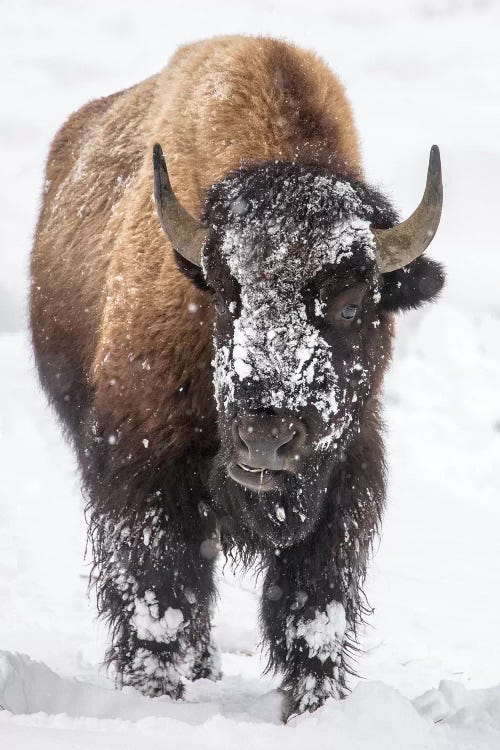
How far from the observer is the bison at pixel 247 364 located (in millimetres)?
3322

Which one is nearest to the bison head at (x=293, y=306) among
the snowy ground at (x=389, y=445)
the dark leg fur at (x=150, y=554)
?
the dark leg fur at (x=150, y=554)

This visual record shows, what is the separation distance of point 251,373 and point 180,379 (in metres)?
0.74

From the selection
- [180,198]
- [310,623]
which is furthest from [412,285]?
[310,623]

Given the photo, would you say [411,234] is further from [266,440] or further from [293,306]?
[266,440]

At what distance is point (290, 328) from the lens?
3.27 m

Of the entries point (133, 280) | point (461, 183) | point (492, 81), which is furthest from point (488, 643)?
point (492, 81)

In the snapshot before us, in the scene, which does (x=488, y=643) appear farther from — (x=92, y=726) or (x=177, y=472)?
(x=92, y=726)

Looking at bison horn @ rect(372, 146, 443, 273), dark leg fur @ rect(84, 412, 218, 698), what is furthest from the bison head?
dark leg fur @ rect(84, 412, 218, 698)

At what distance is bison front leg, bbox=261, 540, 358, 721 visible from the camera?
13.2ft

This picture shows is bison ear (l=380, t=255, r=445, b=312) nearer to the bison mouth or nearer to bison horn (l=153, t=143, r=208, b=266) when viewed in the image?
bison horn (l=153, t=143, r=208, b=266)

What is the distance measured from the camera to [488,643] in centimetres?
556

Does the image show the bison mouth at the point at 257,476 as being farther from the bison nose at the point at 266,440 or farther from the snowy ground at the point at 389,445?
the snowy ground at the point at 389,445

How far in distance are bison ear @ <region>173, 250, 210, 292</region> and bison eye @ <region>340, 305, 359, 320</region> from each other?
0.62 m

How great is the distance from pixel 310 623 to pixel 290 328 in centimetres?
150
